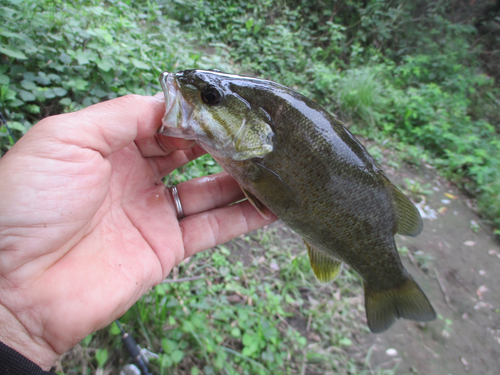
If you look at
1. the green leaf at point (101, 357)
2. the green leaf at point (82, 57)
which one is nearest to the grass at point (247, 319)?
the green leaf at point (101, 357)

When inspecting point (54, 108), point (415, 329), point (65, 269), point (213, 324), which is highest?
point (65, 269)

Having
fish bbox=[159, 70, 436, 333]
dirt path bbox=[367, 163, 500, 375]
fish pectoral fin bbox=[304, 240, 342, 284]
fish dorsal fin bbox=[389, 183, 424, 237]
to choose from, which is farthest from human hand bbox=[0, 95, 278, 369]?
dirt path bbox=[367, 163, 500, 375]

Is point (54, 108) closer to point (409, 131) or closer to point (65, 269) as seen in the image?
point (65, 269)

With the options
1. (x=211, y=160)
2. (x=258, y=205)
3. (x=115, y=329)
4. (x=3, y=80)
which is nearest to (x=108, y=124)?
(x=258, y=205)

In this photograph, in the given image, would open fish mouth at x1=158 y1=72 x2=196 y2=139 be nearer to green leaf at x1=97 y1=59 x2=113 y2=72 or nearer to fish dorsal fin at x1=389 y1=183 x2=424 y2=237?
fish dorsal fin at x1=389 y1=183 x2=424 y2=237

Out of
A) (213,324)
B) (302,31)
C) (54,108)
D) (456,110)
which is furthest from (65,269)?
(302,31)

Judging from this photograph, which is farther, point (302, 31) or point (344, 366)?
point (302, 31)
